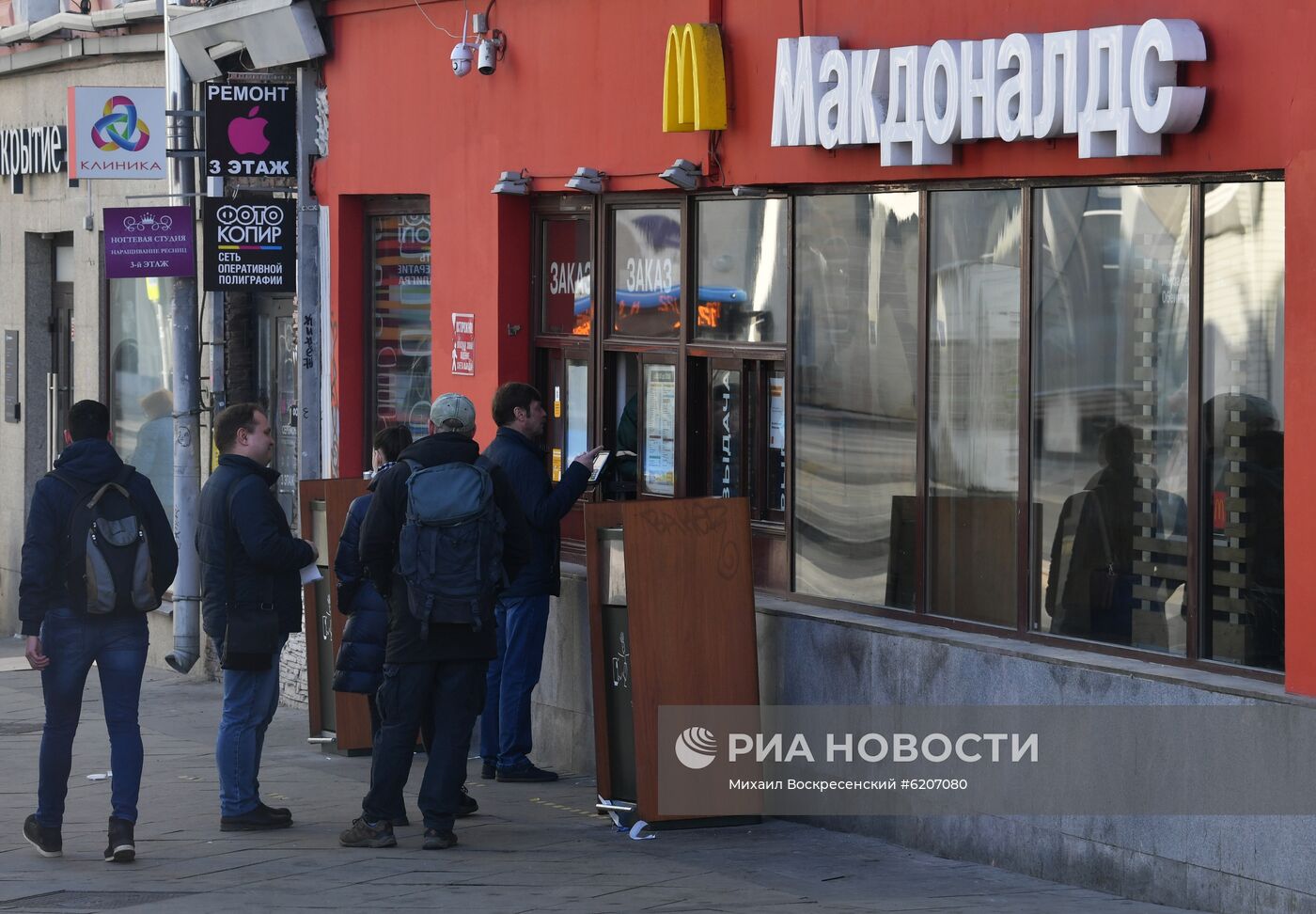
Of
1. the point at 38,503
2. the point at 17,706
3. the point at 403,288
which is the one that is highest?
the point at 403,288

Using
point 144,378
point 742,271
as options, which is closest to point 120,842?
point 742,271

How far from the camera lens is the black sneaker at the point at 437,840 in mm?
8727

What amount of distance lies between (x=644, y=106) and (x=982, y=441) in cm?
278

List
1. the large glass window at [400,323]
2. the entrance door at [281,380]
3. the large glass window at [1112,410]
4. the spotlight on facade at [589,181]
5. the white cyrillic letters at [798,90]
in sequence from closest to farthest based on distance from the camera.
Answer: the large glass window at [1112,410], the white cyrillic letters at [798,90], the spotlight on facade at [589,181], the large glass window at [400,323], the entrance door at [281,380]

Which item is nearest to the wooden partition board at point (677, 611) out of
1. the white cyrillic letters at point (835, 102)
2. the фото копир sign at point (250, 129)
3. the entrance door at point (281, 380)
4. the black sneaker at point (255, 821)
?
the black sneaker at point (255, 821)

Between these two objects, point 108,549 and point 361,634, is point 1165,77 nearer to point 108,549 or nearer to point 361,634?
point 361,634

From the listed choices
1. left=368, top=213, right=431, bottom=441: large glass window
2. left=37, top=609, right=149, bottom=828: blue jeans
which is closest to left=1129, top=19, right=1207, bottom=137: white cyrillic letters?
left=37, top=609, right=149, bottom=828: blue jeans

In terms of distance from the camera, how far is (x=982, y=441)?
878 centimetres

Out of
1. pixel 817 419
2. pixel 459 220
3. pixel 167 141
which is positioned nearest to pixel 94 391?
pixel 167 141

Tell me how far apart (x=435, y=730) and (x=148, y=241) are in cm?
550

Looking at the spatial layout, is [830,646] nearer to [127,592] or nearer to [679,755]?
[679,755]

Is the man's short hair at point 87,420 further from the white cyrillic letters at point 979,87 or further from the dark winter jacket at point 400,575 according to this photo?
the white cyrillic letters at point 979,87

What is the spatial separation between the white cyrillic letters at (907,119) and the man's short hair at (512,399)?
2.29 meters

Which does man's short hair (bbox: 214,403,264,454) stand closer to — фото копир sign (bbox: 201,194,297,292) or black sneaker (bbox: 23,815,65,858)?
black sneaker (bbox: 23,815,65,858)
